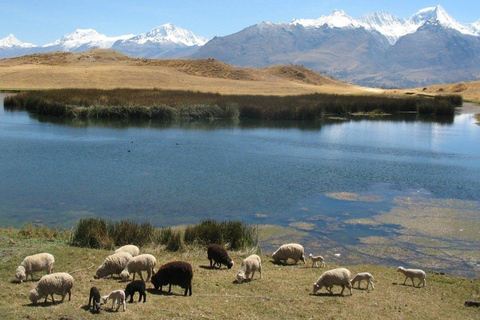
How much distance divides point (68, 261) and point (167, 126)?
106ft

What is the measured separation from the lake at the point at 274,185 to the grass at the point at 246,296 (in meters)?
2.91

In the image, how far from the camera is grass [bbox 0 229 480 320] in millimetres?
8820

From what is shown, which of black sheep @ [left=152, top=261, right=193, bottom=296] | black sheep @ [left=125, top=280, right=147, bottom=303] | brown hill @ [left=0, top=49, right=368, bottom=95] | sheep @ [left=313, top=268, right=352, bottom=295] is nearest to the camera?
black sheep @ [left=125, top=280, right=147, bottom=303]

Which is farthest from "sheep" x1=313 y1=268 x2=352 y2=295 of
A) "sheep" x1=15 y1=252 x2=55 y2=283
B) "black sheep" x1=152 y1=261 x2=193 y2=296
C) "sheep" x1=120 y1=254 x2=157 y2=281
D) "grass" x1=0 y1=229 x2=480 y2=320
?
"sheep" x1=15 y1=252 x2=55 y2=283

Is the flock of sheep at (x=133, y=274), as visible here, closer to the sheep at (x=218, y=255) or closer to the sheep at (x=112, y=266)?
the sheep at (x=112, y=266)

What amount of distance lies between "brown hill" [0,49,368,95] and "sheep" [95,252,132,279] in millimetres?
64908

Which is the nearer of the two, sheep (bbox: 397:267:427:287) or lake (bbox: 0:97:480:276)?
sheep (bbox: 397:267:427:287)

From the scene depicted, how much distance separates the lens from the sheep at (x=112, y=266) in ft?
34.5

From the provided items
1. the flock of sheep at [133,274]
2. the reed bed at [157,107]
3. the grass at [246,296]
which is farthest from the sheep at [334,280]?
the reed bed at [157,107]

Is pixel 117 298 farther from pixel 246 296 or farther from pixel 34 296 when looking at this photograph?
pixel 246 296

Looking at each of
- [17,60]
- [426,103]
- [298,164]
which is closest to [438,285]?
[298,164]

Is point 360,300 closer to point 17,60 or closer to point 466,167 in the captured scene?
point 466,167

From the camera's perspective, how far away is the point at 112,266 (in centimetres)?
1061

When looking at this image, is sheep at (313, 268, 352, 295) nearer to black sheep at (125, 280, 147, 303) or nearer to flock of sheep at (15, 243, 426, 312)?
flock of sheep at (15, 243, 426, 312)
